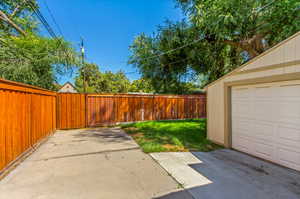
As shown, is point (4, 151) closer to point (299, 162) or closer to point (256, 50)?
point (299, 162)

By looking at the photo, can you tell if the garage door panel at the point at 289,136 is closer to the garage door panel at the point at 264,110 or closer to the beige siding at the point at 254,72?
the garage door panel at the point at 264,110

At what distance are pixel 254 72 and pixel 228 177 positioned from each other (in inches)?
106

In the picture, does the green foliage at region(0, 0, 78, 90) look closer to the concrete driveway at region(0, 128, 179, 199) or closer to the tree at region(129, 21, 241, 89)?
the tree at region(129, 21, 241, 89)

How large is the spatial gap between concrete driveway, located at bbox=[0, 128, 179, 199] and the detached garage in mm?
2554

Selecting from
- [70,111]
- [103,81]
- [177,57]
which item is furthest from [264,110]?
[103,81]

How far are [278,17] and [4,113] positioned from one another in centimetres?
1042

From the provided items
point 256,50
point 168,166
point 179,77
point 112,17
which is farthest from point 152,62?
point 168,166

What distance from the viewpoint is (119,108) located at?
31.5 feet

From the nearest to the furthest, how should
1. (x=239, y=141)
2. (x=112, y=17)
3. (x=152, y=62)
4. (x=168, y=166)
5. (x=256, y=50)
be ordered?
(x=168, y=166) → (x=239, y=141) → (x=256, y=50) → (x=112, y=17) → (x=152, y=62)

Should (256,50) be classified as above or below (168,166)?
above

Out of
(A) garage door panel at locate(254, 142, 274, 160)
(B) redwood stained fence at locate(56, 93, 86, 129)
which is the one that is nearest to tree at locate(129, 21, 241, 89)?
(B) redwood stained fence at locate(56, 93, 86, 129)

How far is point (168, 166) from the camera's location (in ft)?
11.2

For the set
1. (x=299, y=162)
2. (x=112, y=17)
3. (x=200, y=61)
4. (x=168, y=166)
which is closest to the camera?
(x=299, y=162)

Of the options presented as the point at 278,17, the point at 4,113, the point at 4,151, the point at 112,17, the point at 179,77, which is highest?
the point at 112,17
